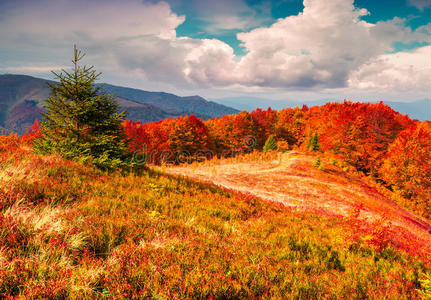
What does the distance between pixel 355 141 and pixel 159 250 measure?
3519 cm

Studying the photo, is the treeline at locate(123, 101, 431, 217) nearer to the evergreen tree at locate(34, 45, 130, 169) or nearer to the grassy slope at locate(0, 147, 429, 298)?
the evergreen tree at locate(34, 45, 130, 169)

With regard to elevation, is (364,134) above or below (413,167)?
above

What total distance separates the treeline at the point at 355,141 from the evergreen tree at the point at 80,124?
129 centimetres

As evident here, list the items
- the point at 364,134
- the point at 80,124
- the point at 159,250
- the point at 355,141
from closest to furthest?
1. the point at 159,250
2. the point at 80,124
3. the point at 355,141
4. the point at 364,134

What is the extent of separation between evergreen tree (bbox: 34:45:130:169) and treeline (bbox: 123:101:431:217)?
1287 millimetres

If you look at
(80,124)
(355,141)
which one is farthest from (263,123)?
(80,124)

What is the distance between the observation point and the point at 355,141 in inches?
1190

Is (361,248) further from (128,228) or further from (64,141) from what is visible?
(64,141)

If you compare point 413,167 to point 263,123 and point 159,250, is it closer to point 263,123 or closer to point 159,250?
point 159,250

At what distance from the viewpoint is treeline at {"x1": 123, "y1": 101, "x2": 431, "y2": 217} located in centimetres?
2378

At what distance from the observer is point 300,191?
16312mm

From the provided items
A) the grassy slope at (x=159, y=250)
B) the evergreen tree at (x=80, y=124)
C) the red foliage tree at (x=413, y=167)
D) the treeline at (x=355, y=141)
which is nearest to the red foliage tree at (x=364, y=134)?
the treeline at (x=355, y=141)

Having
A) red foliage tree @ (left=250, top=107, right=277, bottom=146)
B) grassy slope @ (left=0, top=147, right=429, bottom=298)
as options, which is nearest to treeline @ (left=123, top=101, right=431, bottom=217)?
red foliage tree @ (left=250, top=107, right=277, bottom=146)

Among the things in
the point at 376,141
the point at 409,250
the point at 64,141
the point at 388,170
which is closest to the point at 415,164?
the point at 388,170
